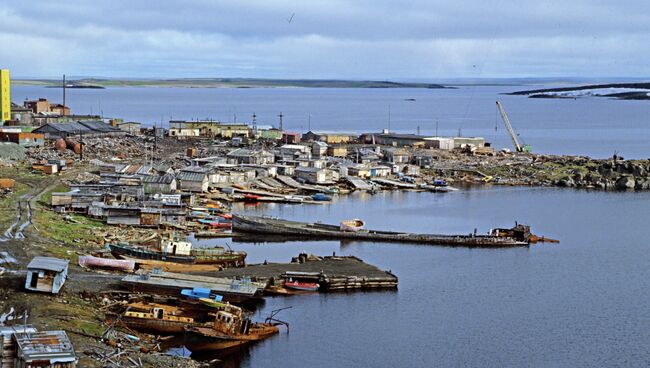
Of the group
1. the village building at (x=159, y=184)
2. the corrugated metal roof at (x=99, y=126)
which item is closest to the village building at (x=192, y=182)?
the village building at (x=159, y=184)

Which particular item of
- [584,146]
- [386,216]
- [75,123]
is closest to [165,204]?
[386,216]

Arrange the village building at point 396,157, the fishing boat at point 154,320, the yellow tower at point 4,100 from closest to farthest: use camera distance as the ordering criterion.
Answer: the fishing boat at point 154,320 < the village building at point 396,157 < the yellow tower at point 4,100

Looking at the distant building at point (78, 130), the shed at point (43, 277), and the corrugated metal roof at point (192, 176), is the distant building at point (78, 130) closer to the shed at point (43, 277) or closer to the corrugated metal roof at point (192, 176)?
the corrugated metal roof at point (192, 176)

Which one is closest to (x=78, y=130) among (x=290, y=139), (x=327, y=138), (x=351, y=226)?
(x=290, y=139)

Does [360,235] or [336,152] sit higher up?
[336,152]

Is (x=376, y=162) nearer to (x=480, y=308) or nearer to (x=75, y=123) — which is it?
(x=75, y=123)

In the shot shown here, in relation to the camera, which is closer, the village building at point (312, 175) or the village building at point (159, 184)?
the village building at point (159, 184)

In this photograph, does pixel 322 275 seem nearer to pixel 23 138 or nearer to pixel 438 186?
pixel 438 186
